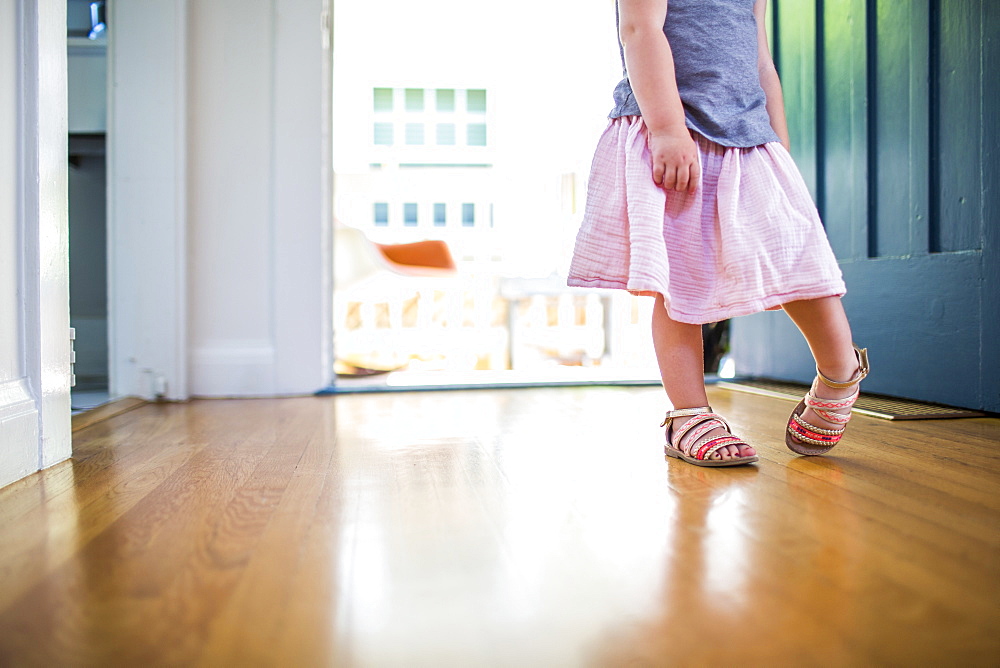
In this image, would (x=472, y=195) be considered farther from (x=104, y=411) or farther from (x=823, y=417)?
(x=823, y=417)

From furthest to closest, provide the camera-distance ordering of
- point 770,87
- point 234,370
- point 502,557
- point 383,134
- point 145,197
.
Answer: point 383,134 → point 234,370 → point 145,197 → point 770,87 → point 502,557

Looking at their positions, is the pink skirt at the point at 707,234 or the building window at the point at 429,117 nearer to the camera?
the pink skirt at the point at 707,234

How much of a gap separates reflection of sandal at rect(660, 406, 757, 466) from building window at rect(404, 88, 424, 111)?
4.42m

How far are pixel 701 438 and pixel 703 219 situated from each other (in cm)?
28

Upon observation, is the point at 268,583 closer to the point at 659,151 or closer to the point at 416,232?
the point at 659,151

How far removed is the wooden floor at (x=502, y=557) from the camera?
427 mm

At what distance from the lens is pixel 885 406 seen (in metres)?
1.43

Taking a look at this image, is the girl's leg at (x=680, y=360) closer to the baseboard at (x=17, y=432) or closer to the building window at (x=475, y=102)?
the baseboard at (x=17, y=432)

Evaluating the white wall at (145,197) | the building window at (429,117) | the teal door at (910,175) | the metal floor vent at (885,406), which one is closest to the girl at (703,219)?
the metal floor vent at (885,406)

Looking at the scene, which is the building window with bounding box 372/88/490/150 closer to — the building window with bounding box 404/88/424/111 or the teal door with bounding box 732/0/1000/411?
the building window with bounding box 404/88/424/111

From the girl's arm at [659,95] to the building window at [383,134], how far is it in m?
4.26

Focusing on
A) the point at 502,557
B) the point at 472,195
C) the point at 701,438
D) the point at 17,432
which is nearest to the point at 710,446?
the point at 701,438

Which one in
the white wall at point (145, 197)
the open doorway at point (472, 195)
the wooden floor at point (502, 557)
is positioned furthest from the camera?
the open doorway at point (472, 195)

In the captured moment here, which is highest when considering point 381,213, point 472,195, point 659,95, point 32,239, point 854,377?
point 381,213
